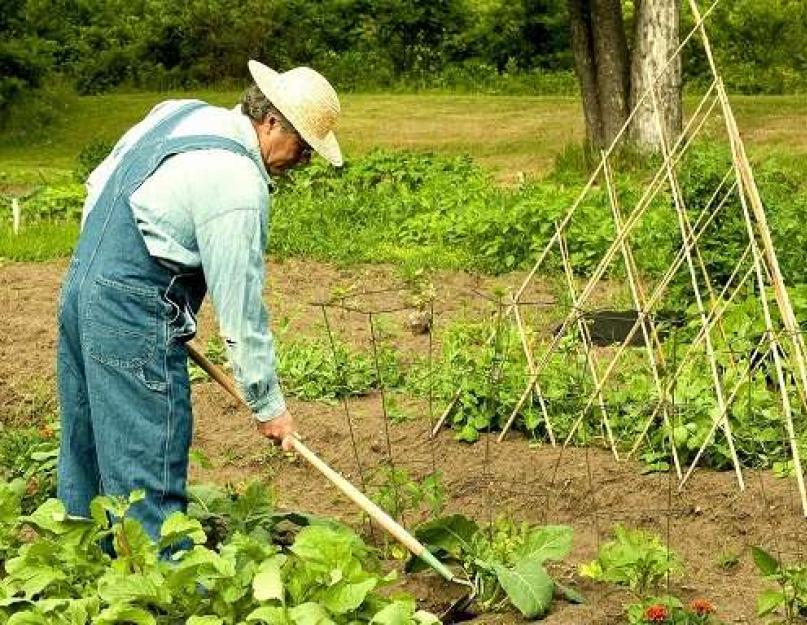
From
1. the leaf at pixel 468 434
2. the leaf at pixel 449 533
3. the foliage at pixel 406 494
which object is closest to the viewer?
the leaf at pixel 449 533

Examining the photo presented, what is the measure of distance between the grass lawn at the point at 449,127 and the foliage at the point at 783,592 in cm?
967

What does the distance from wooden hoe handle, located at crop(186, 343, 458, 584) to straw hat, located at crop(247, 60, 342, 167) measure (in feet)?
2.22

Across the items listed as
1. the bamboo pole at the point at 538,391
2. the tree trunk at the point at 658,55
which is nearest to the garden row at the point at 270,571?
the bamboo pole at the point at 538,391

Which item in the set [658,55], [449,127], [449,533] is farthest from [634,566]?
[449,127]

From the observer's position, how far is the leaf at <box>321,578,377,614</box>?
4137mm

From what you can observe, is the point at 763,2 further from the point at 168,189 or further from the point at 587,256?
the point at 168,189

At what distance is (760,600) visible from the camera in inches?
176

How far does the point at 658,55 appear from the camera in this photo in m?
13.3

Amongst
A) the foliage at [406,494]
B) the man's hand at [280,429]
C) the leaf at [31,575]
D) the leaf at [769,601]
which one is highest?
the man's hand at [280,429]

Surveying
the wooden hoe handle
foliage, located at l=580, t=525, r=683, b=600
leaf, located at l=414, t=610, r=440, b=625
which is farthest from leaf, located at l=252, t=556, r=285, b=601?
foliage, located at l=580, t=525, r=683, b=600

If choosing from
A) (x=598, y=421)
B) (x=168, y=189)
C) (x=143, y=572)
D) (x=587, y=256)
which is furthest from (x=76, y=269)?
(x=587, y=256)

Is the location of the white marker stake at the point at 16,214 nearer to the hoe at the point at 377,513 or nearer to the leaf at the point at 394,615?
Result: the hoe at the point at 377,513

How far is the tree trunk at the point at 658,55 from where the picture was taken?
13.2 metres

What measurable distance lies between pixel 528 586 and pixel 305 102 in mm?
1434
